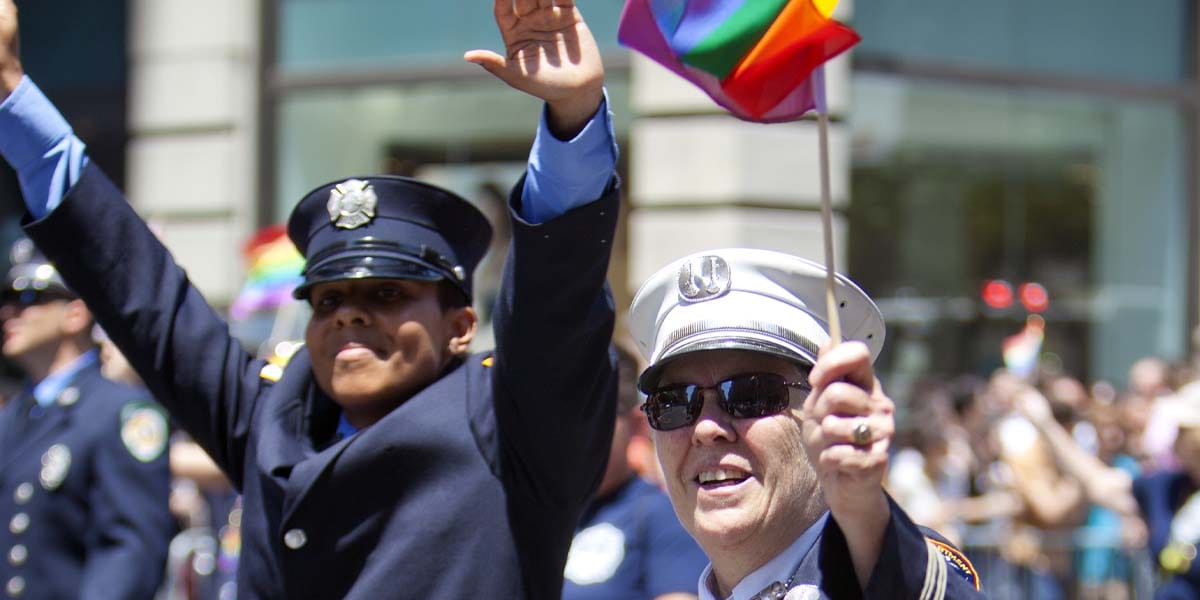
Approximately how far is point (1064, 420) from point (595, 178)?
693cm

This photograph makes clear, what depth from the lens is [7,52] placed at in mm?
3078

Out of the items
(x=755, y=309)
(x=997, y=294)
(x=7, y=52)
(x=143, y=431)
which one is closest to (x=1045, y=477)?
(x=997, y=294)

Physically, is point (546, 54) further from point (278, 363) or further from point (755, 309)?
point (278, 363)

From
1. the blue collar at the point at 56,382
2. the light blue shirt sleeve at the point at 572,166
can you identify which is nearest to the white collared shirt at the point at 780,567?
the light blue shirt sleeve at the point at 572,166

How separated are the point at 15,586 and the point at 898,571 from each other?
11.5ft

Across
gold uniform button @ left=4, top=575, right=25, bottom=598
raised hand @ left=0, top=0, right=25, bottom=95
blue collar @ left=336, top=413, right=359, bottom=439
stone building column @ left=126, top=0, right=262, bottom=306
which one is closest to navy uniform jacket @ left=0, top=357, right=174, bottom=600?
gold uniform button @ left=4, top=575, right=25, bottom=598

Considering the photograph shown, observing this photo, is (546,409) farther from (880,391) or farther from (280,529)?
(880,391)

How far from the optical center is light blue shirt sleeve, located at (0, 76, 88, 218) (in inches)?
121

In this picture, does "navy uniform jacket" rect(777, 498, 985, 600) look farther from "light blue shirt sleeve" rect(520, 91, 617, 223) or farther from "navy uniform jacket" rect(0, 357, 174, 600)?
"navy uniform jacket" rect(0, 357, 174, 600)

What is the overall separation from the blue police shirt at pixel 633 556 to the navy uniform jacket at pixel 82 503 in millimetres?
1413

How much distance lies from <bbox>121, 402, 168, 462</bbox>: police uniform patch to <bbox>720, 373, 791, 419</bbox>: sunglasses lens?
3.02m

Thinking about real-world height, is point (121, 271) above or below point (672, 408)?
above

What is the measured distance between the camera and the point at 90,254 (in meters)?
3.11

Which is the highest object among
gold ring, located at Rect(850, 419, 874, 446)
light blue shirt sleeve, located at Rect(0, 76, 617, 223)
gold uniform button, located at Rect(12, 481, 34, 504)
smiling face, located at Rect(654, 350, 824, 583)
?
light blue shirt sleeve, located at Rect(0, 76, 617, 223)
